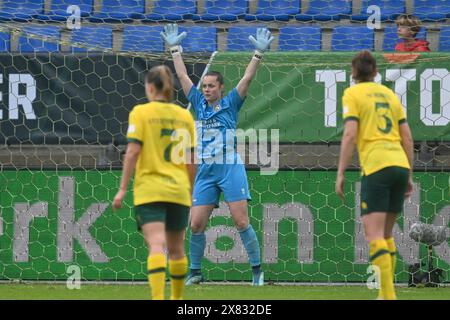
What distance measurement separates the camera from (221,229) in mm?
10578

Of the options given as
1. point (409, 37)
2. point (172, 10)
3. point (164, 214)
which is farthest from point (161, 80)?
point (172, 10)

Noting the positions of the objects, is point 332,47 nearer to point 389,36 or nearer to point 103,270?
point 389,36

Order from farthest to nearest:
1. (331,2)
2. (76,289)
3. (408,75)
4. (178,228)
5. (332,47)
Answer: (331,2), (332,47), (408,75), (76,289), (178,228)

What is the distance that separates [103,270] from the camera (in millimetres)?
10508

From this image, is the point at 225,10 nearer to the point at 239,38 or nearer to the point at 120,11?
the point at 239,38

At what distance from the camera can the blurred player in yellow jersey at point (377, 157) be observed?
7088mm

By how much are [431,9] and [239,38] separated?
2878 mm

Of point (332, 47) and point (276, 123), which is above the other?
point (332, 47)

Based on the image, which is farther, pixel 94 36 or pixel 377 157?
pixel 94 36

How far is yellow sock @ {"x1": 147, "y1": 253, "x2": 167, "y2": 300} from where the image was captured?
663 cm

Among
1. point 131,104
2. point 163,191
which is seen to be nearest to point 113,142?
point 131,104

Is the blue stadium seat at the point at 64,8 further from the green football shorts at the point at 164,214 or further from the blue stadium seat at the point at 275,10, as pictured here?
the green football shorts at the point at 164,214
